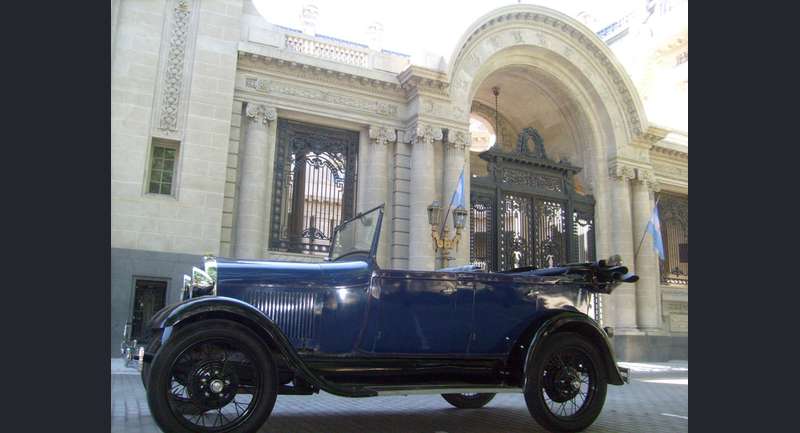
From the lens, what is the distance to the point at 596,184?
67.4 feet

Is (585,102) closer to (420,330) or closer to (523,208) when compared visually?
(523,208)

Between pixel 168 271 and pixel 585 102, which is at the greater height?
pixel 585 102

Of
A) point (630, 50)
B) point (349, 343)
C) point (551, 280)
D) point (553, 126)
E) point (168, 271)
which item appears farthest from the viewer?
point (630, 50)

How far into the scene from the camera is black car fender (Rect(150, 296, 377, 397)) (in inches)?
193

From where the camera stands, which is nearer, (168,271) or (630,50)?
(168,271)

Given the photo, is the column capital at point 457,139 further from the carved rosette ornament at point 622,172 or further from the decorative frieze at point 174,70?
the decorative frieze at point 174,70

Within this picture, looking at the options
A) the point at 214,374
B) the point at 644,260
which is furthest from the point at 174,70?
the point at 644,260

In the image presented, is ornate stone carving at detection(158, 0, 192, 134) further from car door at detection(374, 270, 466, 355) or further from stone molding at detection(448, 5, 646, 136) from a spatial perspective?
car door at detection(374, 270, 466, 355)

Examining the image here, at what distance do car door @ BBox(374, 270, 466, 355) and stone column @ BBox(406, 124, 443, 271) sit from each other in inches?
376

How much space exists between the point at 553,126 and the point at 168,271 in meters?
14.5

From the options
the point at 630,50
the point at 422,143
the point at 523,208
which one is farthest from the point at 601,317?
the point at 630,50

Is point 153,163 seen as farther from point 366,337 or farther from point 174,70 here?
point 366,337

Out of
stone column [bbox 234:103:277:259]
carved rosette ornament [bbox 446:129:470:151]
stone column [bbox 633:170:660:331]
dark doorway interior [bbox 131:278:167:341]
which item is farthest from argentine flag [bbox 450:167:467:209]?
stone column [bbox 633:170:660:331]

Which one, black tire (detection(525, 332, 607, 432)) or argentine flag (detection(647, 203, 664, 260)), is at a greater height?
argentine flag (detection(647, 203, 664, 260))
